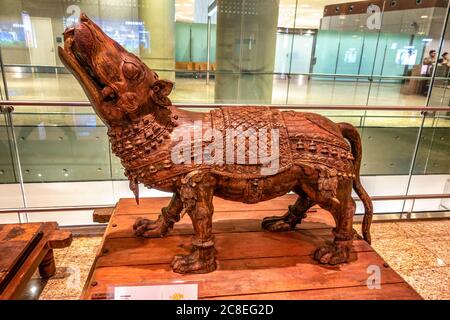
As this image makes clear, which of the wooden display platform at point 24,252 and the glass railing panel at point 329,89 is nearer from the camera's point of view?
the wooden display platform at point 24,252

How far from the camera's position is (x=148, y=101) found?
1.18 metres

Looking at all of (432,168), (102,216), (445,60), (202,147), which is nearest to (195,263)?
(202,147)

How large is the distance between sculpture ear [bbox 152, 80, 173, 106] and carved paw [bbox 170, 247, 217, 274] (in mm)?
600

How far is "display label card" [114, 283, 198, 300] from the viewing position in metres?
1.18

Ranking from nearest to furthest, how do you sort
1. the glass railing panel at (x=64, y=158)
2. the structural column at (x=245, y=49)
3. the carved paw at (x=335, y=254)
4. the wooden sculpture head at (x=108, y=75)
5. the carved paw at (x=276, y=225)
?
1. the wooden sculpture head at (x=108, y=75)
2. the carved paw at (x=335, y=254)
3. the carved paw at (x=276, y=225)
4. the glass railing panel at (x=64, y=158)
5. the structural column at (x=245, y=49)

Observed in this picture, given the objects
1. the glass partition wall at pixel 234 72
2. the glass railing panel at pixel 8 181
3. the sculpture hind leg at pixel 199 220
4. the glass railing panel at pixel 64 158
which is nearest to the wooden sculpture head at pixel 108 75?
the sculpture hind leg at pixel 199 220

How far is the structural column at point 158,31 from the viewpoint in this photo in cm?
386

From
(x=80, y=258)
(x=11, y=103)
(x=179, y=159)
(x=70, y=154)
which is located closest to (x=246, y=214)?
(x=179, y=159)

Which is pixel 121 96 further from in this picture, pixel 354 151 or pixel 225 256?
pixel 354 151

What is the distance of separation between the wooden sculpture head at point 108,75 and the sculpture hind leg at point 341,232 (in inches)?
31.3

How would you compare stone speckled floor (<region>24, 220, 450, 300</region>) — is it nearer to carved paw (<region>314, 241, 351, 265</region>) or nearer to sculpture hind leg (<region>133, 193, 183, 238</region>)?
sculpture hind leg (<region>133, 193, 183, 238</region>)

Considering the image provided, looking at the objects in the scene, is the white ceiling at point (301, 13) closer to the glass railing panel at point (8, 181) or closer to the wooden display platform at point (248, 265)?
the glass railing panel at point (8, 181)

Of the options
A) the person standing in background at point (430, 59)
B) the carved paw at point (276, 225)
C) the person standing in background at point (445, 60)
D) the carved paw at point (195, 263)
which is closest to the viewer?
the carved paw at point (195, 263)

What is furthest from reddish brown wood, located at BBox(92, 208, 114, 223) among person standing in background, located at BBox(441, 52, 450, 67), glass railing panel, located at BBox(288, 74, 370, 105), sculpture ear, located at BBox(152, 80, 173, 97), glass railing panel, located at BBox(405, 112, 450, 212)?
person standing in background, located at BBox(441, 52, 450, 67)
